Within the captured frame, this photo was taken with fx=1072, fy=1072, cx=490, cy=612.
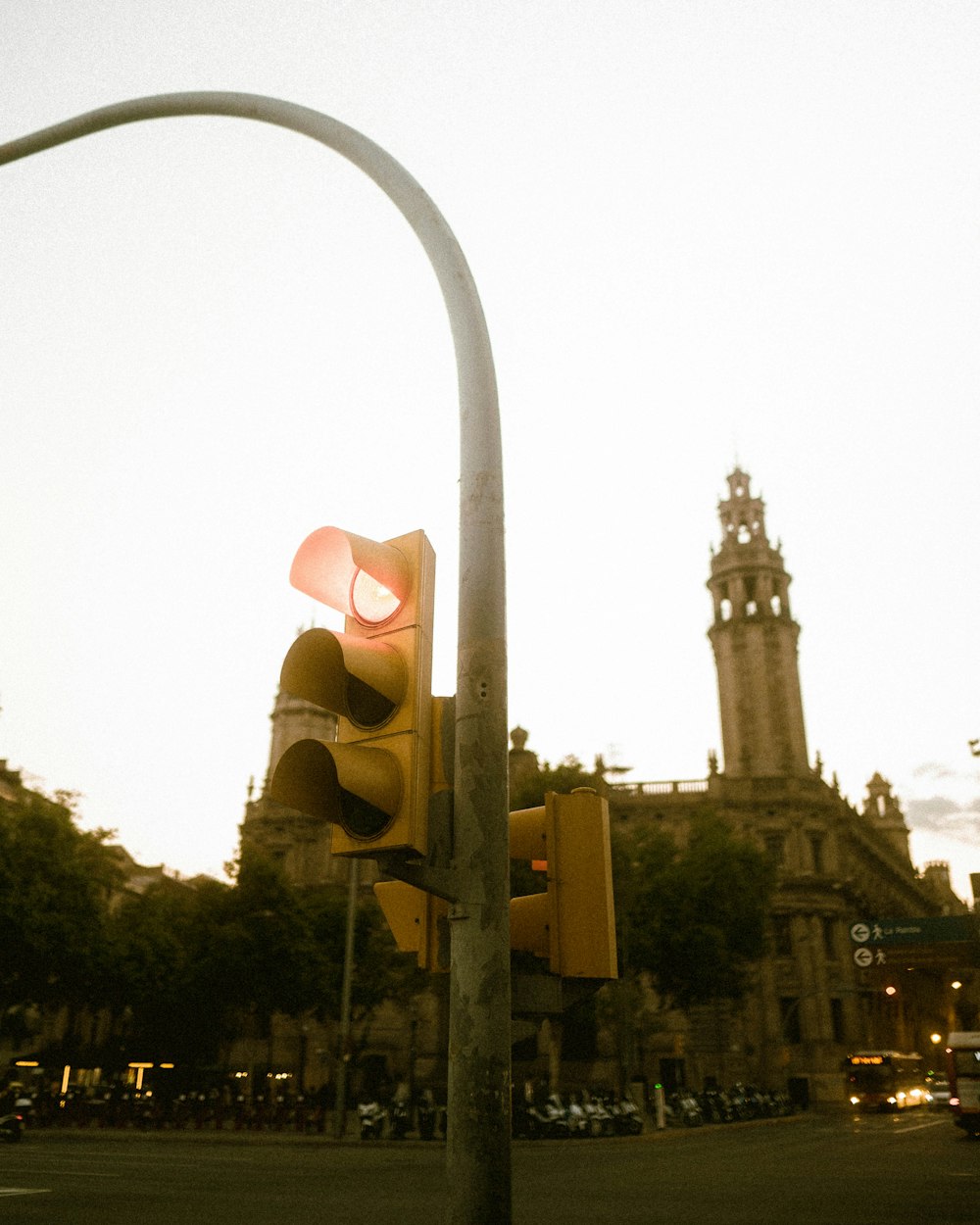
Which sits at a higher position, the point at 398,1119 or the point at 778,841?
the point at 778,841

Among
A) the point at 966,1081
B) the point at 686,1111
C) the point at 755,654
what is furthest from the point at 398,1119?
the point at 755,654

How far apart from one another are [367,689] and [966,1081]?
107ft

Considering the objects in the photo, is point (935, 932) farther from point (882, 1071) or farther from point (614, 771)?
point (614, 771)

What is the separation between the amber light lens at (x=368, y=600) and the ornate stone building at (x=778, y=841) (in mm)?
50419

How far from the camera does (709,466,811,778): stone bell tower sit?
69.2 m

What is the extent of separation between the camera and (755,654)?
2852 inches

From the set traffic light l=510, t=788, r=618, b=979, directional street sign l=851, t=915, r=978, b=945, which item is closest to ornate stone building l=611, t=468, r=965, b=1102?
directional street sign l=851, t=915, r=978, b=945

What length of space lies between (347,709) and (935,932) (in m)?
36.2

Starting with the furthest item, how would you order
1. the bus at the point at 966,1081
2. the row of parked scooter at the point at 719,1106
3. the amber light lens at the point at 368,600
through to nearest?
the row of parked scooter at the point at 719,1106
the bus at the point at 966,1081
the amber light lens at the point at 368,600

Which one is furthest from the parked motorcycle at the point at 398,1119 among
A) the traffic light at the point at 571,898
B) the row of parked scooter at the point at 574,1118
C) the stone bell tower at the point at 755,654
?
the stone bell tower at the point at 755,654

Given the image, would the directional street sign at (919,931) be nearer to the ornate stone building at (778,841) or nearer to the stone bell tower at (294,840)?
the ornate stone building at (778,841)

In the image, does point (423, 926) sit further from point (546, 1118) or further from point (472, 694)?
point (546, 1118)

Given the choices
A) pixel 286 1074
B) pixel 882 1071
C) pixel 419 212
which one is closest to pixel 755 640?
pixel 882 1071

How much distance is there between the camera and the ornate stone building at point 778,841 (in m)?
59.2
